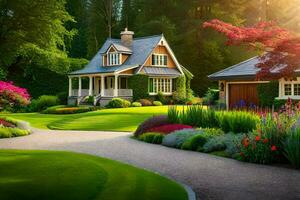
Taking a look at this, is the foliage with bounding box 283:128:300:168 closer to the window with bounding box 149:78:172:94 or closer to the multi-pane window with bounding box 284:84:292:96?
the multi-pane window with bounding box 284:84:292:96

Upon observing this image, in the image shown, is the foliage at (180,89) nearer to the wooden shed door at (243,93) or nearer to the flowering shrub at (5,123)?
the wooden shed door at (243,93)

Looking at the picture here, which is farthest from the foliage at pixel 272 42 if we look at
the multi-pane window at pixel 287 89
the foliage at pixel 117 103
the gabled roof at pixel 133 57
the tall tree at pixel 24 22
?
the gabled roof at pixel 133 57

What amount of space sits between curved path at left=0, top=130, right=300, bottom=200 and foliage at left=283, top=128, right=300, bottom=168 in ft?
1.37

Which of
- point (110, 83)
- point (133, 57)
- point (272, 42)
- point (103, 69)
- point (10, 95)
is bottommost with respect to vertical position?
point (10, 95)

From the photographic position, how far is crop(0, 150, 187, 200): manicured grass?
797 cm

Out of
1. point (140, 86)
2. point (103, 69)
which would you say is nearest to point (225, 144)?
point (140, 86)

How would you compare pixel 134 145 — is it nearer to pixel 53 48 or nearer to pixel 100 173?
pixel 100 173

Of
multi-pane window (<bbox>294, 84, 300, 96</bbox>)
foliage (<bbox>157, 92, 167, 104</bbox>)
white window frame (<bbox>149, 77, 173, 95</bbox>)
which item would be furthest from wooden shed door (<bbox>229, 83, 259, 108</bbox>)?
white window frame (<bbox>149, 77, 173, 95</bbox>)

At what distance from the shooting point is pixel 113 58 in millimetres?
45594

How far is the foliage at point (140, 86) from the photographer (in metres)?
42.8

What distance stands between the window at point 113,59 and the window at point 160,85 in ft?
13.3

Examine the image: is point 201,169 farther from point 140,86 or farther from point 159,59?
point 159,59

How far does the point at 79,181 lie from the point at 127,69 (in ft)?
113

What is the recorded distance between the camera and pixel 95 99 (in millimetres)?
42125
